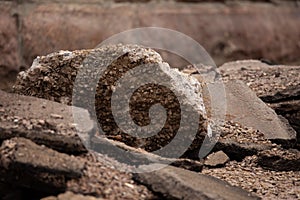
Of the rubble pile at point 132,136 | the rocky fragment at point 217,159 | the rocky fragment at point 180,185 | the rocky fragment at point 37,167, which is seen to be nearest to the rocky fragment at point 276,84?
the rubble pile at point 132,136

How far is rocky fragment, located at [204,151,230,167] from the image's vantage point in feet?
2.16

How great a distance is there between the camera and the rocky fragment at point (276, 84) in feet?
2.48

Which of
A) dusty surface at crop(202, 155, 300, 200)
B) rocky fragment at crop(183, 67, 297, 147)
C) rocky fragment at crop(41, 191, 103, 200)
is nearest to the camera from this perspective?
rocky fragment at crop(41, 191, 103, 200)

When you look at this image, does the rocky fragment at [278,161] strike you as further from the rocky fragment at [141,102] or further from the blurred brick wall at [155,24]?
the blurred brick wall at [155,24]

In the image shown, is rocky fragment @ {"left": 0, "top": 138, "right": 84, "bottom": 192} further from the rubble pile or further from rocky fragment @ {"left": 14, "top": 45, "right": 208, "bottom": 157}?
rocky fragment @ {"left": 14, "top": 45, "right": 208, "bottom": 157}

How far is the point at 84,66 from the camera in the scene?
2.10 ft

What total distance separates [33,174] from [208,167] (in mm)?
218

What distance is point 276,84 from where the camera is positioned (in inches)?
31.9

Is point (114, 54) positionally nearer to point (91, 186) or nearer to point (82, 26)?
point (91, 186)

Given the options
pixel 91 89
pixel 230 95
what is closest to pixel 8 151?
pixel 91 89

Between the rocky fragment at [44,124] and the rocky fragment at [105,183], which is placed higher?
the rocky fragment at [44,124]

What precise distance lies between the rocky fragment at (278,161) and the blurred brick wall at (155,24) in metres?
0.62

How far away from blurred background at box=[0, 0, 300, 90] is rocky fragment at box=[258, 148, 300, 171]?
57 centimetres

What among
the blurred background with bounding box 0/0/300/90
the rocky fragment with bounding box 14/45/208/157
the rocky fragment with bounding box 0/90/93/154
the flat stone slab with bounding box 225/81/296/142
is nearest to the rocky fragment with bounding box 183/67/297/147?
the flat stone slab with bounding box 225/81/296/142
